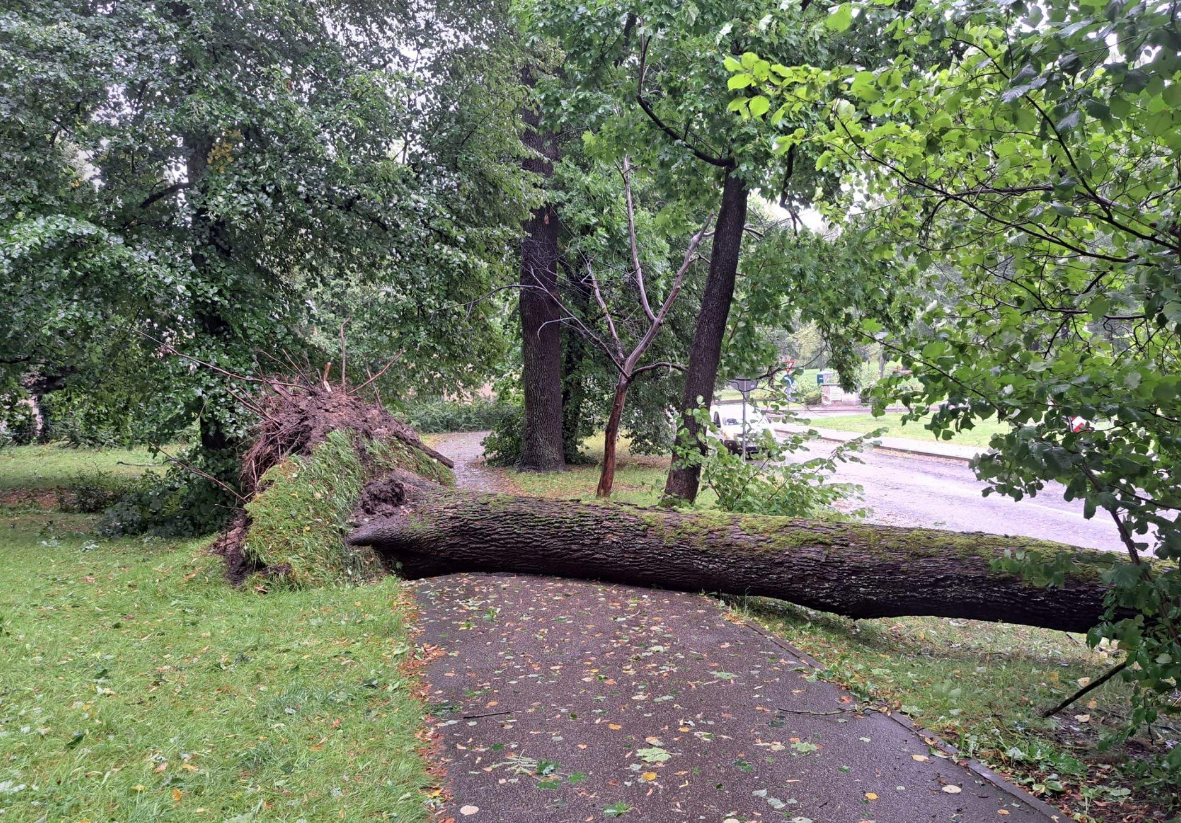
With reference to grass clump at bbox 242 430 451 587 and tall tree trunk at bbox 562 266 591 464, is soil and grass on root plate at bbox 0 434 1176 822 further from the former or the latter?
tall tree trunk at bbox 562 266 591 464

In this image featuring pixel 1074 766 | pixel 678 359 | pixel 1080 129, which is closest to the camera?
pixel 1080 129

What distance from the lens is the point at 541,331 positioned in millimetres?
16547

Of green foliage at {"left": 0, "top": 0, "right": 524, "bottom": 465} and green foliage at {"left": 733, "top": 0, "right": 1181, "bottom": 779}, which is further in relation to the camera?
green foliage at {"left": 0, "top": 0, "right": 524, "bottom": 465}

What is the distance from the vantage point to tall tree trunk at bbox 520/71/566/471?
15938 mm

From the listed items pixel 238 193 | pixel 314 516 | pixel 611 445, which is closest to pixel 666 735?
pixel 314 516

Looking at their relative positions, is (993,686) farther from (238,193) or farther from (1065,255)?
(238,193)

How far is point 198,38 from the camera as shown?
9.44m

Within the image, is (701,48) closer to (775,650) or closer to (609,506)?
(609,506)

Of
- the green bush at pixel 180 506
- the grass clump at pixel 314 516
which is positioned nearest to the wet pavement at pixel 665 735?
the grass clump at pixel 314 516

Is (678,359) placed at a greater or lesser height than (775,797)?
greater

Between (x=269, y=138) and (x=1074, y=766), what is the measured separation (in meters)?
10.4

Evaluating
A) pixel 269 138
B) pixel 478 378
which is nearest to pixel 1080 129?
pixel 269 138

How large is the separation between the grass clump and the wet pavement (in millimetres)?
1689

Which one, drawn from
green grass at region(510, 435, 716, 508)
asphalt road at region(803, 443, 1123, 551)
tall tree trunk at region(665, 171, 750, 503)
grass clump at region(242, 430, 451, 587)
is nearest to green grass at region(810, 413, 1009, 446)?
asphalt road at region(803, 443, 1123, 551)
